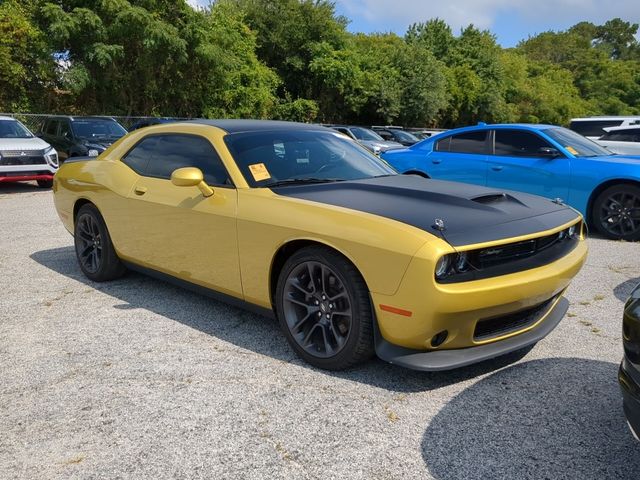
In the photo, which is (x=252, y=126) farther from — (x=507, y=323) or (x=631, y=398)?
(x=631, y=398)

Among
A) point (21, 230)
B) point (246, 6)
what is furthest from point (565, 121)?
point (21, 230)

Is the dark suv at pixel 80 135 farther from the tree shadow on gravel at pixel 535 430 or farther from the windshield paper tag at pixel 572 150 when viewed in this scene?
the tree shadow on gravel at pixel 535 430

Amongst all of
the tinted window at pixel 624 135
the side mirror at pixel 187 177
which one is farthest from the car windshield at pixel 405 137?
the side mirror at pixel 187 177

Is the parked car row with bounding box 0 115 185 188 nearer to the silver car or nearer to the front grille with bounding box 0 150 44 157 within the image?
the front grille with bounding box 0 150 44 157

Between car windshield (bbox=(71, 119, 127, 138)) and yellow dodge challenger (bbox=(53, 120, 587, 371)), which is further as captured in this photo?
car windshield (bbox=(71, 119, 127, 138))

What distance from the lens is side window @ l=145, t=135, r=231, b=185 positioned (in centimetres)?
393

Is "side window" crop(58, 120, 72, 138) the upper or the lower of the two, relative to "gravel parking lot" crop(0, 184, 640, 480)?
upper

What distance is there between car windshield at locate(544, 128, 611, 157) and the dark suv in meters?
9.76

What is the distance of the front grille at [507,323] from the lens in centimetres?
301

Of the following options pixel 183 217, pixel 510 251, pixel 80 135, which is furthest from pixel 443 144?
pixel 80 135

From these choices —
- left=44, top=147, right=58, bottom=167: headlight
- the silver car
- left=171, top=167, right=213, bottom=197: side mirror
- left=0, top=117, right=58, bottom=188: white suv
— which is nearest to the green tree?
left=0, top=117, right=58, bottom=188: white suv

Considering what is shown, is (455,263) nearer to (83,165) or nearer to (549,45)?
(83,165)

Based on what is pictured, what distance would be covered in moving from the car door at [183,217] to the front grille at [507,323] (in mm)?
1564

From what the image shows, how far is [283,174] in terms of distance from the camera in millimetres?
3840
